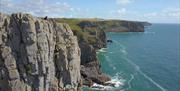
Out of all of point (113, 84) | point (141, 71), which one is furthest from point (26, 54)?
point (141, 71)

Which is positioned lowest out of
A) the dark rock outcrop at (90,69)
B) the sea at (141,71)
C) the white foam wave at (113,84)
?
the sea at (141,71)

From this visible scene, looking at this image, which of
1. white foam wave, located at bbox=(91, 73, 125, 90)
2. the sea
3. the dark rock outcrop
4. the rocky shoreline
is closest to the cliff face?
the rocky shoreline

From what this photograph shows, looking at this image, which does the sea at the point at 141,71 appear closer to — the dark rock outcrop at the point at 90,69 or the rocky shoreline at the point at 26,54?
the dark rock outcrop at the point at 90,69

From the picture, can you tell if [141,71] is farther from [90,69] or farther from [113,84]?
[113,84]

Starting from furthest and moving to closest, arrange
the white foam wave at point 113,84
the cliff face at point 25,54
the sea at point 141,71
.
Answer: the sea at point 141,71 < the white foam wave at point 113,84 < the cliff face at point 25,54

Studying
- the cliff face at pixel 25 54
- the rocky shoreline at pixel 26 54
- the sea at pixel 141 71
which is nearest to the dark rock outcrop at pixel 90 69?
the sea at pixel 141 71

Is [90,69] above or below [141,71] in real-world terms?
above

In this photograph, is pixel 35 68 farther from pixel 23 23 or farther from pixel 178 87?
pixel 178 87

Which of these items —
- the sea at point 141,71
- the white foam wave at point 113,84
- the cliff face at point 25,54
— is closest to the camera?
the cliff face at point 25,54

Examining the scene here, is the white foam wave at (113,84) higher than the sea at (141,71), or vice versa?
the white foam wave at (113,84)

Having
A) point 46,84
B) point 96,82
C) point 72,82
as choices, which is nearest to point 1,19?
point 46,84

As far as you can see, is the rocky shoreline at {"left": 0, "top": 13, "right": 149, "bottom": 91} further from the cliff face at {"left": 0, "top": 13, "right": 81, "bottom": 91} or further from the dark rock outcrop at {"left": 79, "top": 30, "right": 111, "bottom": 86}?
the dark rock outcrop at {"left": 79, "top": 30, "right": 111, "bottom": 86}
